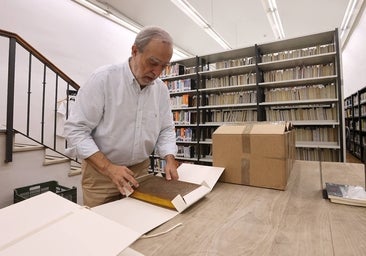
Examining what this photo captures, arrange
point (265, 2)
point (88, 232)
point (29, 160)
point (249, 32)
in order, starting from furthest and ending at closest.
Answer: point (249, 32)
point (265, 2)
point (29, 160)
point (88, 232)

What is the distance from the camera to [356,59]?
580 cm

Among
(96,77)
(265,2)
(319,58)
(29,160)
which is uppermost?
(265,2)

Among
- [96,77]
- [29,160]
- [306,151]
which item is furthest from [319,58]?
[29,160]

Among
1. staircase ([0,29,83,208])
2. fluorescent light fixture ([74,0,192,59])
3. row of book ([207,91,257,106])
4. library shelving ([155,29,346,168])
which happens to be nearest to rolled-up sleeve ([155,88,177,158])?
staircase ([0,29,83,208])

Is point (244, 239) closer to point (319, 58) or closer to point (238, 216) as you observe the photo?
point (238, 216)

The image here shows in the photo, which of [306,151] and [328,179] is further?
[306,151]

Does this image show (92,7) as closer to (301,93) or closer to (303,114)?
(301,93)

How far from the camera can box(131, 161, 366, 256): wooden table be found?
474 mm

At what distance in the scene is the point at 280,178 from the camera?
86cm

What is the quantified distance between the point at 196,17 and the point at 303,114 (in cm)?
309

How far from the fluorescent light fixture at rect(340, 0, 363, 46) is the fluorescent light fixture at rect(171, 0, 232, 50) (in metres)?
2.75

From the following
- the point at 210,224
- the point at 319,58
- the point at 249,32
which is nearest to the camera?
the point at 210,224

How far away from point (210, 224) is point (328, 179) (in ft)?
2.40

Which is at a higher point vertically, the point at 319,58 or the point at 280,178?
the point at 319,58
